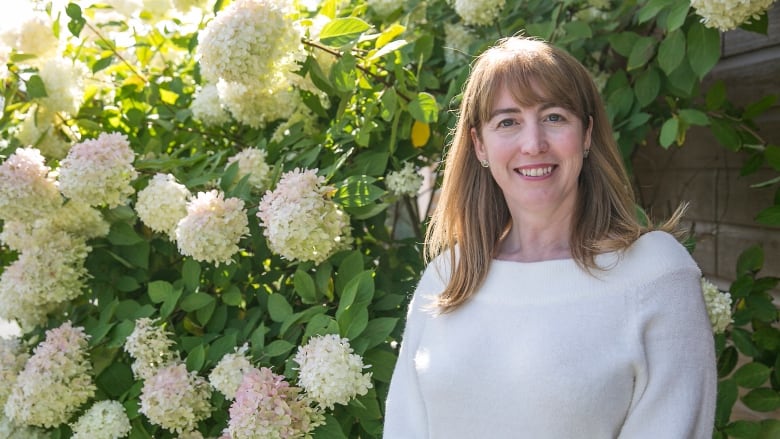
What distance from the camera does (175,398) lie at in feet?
6.59

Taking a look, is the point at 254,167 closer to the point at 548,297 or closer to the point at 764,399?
the point at 548,297

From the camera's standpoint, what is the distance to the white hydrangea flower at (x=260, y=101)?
7.66ft

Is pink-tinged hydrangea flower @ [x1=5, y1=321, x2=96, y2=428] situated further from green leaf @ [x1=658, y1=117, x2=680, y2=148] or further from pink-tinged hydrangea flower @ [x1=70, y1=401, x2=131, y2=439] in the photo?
green leaf @ [x1=658, y1=117, x2=680, y2=148]

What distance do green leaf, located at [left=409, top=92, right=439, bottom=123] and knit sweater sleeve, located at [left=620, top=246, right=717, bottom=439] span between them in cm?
78

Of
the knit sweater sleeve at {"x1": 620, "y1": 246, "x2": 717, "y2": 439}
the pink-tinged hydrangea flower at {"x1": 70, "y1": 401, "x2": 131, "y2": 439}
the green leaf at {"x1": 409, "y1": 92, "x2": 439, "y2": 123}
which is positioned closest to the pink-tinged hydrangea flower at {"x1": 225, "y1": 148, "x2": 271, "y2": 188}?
the green leaf at {"x1": 409, "y1": 92, "x2": 439, "y2": 123}

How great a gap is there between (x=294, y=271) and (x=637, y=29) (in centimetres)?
110

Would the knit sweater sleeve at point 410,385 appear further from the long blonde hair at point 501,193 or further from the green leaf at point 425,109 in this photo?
the green leaf at point 425,109

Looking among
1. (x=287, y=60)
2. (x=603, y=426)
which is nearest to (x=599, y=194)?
(x=603, y=426)

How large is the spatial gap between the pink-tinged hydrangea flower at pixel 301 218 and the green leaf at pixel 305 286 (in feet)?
0.13

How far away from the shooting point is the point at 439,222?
6.01 ft

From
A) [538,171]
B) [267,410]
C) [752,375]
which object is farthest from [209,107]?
[752,375]

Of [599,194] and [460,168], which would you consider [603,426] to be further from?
[460,168]

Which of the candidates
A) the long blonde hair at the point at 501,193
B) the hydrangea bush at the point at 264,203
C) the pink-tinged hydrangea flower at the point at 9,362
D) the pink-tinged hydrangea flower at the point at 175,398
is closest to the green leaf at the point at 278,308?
the hydrangea bush at the point at 264,203

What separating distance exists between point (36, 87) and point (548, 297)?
4.85ft
